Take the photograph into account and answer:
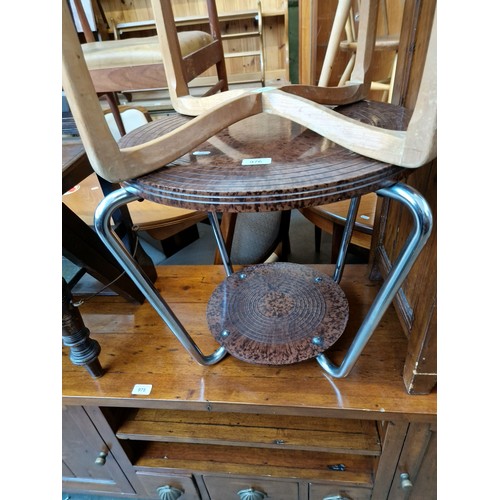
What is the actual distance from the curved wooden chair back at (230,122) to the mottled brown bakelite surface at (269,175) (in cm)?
2

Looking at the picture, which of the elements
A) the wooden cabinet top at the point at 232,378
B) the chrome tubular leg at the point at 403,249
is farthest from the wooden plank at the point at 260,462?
the chrome tubular leg at the point at 403,249

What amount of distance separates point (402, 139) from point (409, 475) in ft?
2.41

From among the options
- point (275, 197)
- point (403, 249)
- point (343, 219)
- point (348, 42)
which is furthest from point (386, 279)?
point (348, 42)

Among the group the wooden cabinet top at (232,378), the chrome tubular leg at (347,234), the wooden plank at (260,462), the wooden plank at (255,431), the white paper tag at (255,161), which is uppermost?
the white paper tag at (255,161)

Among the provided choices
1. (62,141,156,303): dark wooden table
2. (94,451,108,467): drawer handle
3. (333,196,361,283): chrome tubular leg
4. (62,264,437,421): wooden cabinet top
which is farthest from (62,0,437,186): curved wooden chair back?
(94,451,108,467): drawer handle

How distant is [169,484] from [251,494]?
0.22 meters

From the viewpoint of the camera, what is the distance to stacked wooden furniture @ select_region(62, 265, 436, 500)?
2.11 feet

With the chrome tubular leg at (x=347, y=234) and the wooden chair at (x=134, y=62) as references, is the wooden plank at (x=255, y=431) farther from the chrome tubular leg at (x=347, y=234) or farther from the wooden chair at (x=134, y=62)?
the wooden chair at (x=134, y=62)

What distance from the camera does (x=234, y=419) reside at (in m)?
0.80

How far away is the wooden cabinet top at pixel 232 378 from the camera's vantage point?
2.04ft

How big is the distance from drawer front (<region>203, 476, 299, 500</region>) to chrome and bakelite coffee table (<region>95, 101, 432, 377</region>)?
1.13 ft

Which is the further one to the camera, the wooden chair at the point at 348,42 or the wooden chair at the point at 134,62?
the wooden chair at the point at 134,62

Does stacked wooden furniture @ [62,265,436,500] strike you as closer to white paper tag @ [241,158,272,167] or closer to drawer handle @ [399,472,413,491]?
drawer handle @ [399,472,413,491]
